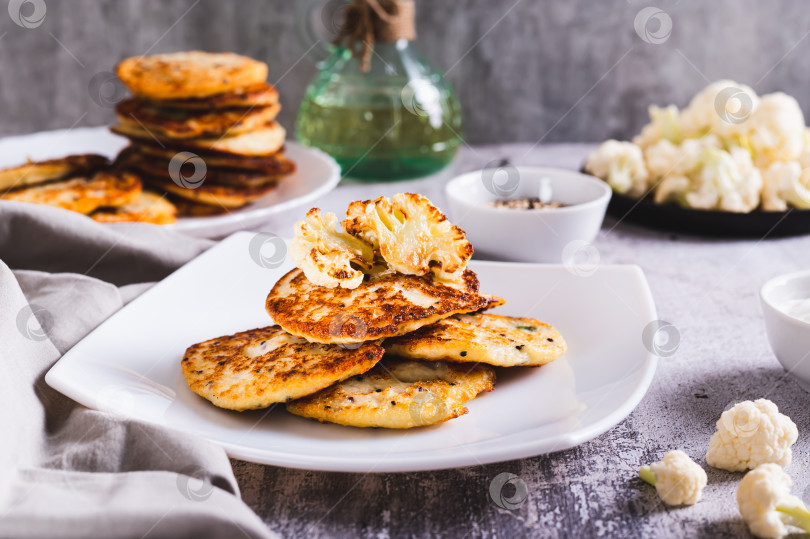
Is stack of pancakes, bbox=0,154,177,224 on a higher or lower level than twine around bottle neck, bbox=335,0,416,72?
lower

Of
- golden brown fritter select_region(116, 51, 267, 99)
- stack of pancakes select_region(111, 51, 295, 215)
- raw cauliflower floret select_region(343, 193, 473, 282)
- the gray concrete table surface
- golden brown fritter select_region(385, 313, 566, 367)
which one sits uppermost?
raw cauliflower floret select_region(343, 193, 473, 282)

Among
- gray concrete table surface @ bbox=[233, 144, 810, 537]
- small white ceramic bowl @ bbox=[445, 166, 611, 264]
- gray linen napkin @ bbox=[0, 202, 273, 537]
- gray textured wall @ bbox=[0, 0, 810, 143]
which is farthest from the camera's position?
gray textured wall @ bbox=[0, 0, 810, 143]


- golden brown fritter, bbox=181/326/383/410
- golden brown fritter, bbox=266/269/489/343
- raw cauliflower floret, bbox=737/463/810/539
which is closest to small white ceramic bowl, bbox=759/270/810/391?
raw cauliflower floret, bbox=737/463/810/539

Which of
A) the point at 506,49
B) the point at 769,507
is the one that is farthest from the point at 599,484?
the point at 506,49

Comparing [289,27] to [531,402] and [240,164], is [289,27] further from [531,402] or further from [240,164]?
[531,402]

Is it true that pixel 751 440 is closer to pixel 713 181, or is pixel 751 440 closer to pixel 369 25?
pixel 713 181

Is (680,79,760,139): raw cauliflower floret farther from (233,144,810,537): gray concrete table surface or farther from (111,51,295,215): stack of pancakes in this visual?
(111,51,295,215): stack of pancakes

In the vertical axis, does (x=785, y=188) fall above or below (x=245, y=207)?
above
